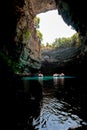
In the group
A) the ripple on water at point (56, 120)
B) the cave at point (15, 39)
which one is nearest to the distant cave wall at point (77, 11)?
the cave at point (15, 39)

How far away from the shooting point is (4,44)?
27078mm

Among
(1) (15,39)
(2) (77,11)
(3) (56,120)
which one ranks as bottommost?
(3) (56,120)

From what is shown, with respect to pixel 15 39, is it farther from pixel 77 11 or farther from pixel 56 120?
pixel 56 120

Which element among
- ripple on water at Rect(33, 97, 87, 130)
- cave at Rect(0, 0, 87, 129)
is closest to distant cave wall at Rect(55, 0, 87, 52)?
cave at Rect(0, 0, 87, 129)

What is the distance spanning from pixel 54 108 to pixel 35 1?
143ft

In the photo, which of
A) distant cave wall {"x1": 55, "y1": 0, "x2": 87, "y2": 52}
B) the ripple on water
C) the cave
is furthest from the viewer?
distant cave wall {"x1": 55, "y1": 0, "x2": 87, "y2": 52}

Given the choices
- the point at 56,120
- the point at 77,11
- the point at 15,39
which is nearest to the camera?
the point at 56,120

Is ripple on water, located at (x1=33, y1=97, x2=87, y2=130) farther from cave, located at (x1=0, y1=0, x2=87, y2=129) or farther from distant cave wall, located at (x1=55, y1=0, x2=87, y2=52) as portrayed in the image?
distant cave wall, located at (x1=55, y1=0, x2=87, y2=52)

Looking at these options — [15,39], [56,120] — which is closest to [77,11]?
[15,39]

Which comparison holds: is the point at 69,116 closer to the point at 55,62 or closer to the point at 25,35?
the point at 25,35

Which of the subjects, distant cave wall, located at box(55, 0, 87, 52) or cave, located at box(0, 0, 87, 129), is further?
distant cave wall, located at box(55, 0, 87, 52)

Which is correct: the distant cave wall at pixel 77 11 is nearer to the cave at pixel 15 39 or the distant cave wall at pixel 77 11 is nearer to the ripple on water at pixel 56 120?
the cave at pixel 15 39

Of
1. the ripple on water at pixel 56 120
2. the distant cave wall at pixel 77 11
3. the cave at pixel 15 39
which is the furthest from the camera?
the distant cave wall at pixel 77 11

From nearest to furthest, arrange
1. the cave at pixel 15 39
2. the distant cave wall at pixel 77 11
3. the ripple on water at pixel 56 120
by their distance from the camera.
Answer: the ripple on water at pixel 56 120 → the cave at pixel 15 39 → the distant cave wall at pixel 77 11
